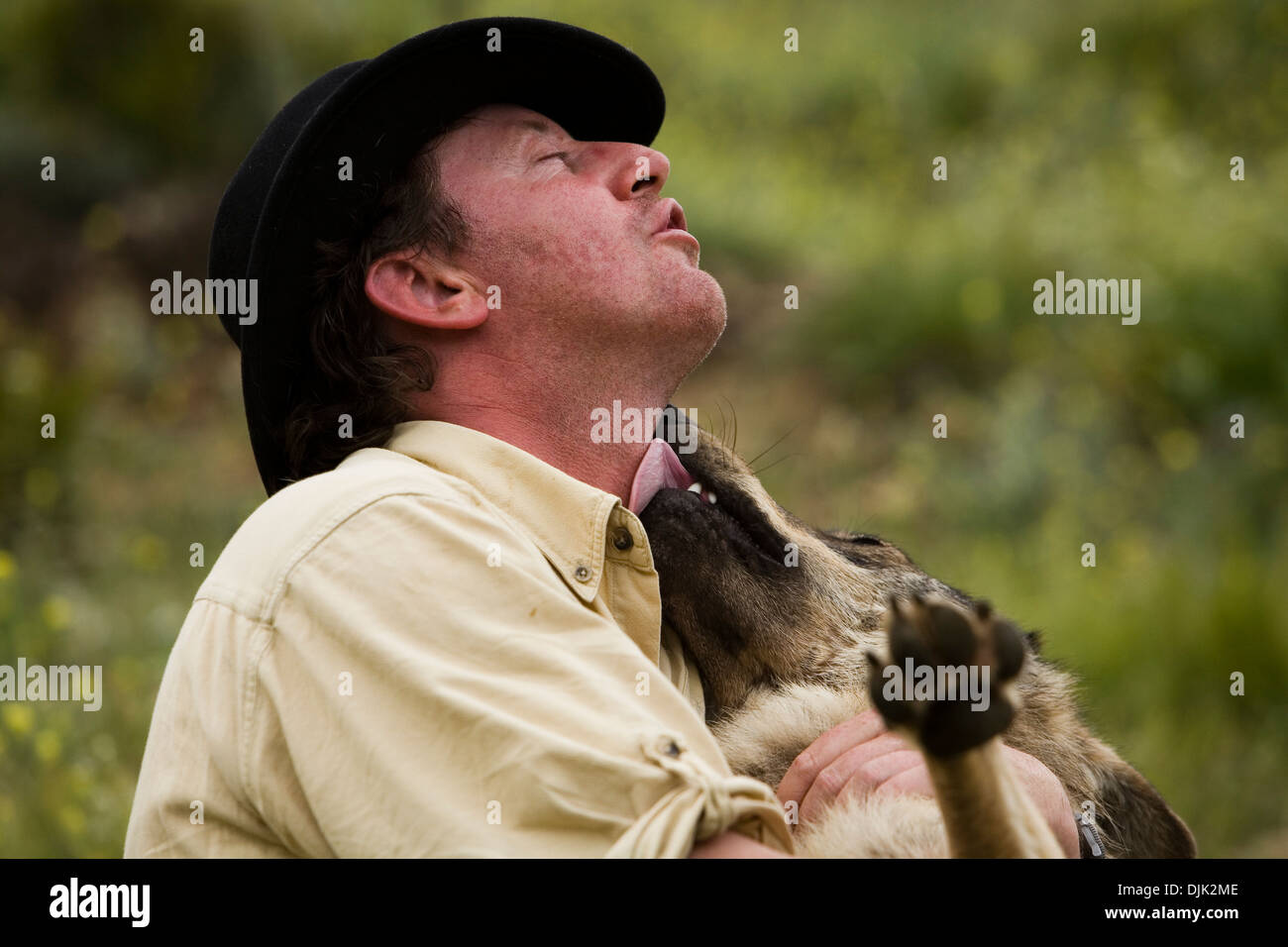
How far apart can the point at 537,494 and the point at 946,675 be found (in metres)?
0.77

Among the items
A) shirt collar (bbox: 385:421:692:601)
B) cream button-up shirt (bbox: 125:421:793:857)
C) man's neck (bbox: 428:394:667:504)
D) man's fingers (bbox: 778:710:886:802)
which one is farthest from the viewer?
man's neck (bbox: 428:394:667:504)

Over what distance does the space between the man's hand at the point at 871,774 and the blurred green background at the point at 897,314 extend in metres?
2.76

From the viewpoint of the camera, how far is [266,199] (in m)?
2.37

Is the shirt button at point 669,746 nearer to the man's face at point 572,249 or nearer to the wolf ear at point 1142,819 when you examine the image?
the man's face at point 572,249

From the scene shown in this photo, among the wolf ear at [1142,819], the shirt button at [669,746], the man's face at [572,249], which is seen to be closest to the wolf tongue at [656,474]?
the man's face at [572,249]

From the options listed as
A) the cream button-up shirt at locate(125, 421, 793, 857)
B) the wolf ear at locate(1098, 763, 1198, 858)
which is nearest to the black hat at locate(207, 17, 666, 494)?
the cream button-up shirt at locate(125, 421, 793, 857)

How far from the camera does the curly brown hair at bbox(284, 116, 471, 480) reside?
242cm

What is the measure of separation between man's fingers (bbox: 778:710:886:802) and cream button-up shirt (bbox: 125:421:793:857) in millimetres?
572

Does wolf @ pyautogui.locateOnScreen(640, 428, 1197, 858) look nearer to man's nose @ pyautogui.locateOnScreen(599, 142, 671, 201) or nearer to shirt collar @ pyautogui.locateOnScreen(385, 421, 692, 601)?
shirt collar @ pyautogui.locateOnScreen(385, 421, 692, 601)

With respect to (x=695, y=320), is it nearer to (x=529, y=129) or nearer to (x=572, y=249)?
(x=572, y=249)

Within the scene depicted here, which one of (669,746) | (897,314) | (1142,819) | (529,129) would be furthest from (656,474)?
(897,314)

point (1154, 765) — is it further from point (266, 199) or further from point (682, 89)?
point (682, 89)

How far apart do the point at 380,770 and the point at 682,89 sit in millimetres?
8972
